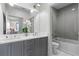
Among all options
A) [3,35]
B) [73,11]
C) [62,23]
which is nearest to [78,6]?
[73,11]

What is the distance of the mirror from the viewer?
1911mm

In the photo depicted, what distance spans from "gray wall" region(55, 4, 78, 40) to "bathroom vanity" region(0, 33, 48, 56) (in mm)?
617

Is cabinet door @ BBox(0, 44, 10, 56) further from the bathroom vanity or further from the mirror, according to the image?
the mirror

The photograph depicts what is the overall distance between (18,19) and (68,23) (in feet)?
5.20

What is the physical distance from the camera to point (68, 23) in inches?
92.2

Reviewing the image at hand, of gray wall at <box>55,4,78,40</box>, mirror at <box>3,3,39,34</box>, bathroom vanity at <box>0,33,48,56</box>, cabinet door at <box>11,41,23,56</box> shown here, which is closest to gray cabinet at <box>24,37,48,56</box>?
bathroom vanity at <box>0,33,48,56</box>

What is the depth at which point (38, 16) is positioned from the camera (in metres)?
2.18

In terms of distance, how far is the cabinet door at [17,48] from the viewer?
162cm

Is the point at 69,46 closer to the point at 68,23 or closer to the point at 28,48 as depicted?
the point at 68,23

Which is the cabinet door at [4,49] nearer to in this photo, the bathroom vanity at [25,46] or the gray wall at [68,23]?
the bathroom vanity at [25,46]

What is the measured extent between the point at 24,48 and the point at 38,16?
1013 millimetres

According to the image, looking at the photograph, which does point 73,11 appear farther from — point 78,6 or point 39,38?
point 39,38

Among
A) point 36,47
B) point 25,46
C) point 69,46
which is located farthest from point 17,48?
point 69,46

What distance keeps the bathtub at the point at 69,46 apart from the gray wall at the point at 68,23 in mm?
140
